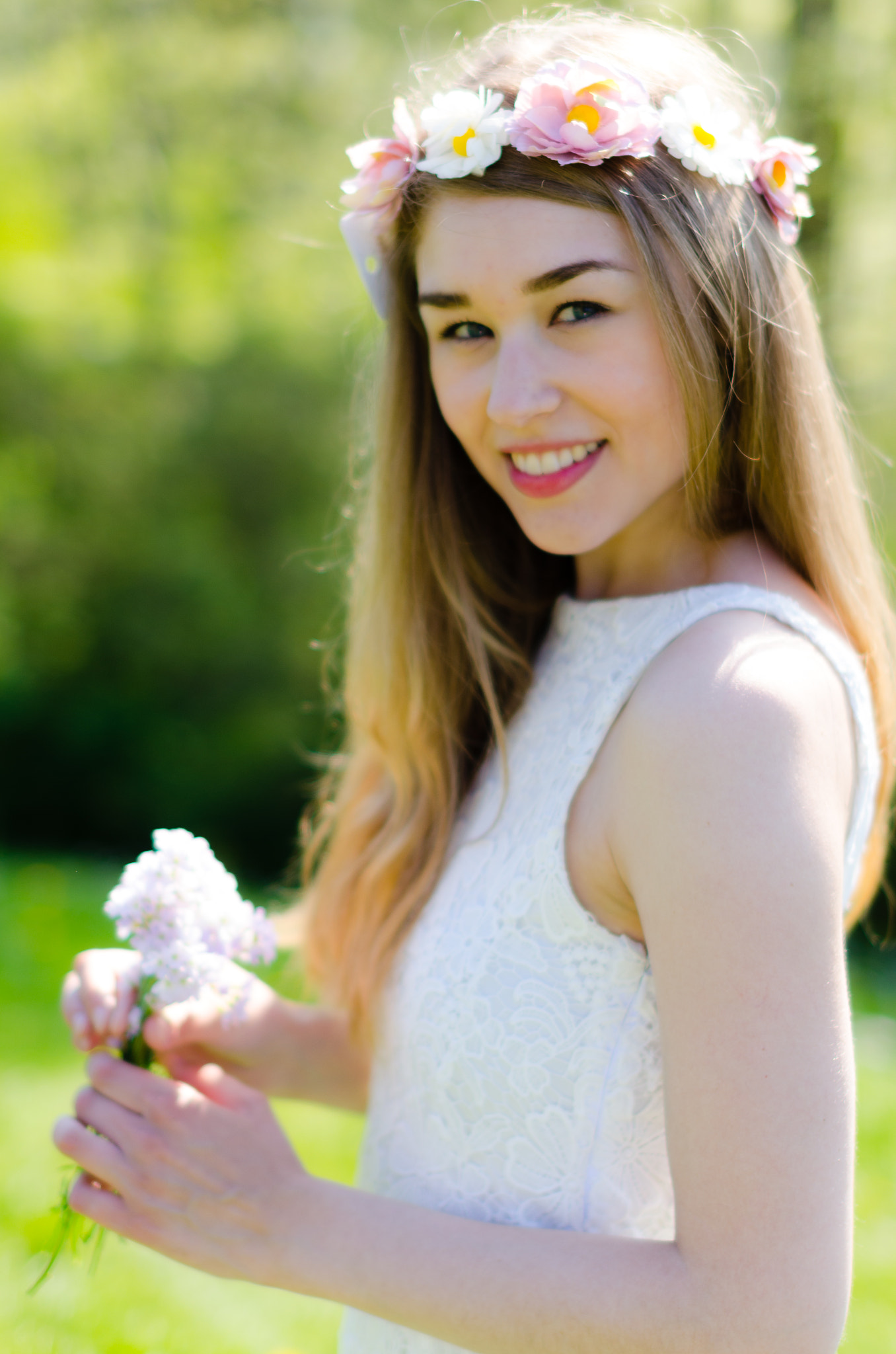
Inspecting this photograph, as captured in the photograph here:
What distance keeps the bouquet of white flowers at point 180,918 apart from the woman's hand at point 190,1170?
0.42 ft

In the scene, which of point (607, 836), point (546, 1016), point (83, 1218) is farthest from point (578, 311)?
point (83, 1218)

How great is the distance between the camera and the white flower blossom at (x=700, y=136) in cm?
154

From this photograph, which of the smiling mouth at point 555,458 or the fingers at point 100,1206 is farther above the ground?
the smiling mouth at point 555,458

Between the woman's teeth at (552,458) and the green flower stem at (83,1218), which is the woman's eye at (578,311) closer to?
the woman's teeth at (552,458)

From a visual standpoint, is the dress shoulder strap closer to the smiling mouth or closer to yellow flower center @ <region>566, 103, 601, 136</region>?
the smiling mouth

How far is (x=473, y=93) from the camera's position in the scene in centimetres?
169

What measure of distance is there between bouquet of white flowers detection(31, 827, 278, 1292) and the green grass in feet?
1.94

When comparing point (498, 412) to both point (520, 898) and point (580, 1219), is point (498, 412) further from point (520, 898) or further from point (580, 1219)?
point (580, 1219)

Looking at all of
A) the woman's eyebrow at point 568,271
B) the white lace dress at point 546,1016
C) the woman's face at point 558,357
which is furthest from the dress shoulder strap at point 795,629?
the woman's eyebrow at point 568,271

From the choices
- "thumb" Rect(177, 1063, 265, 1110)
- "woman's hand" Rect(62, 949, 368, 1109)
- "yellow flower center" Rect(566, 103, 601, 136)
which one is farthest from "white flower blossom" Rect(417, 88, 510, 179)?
"thumb" Rect(177, 1063, 265, 1110)

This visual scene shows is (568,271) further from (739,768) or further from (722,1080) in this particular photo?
(722,1080)

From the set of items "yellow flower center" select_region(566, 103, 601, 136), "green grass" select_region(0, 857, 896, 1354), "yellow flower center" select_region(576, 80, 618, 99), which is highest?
"yellow flower center" select_region(576, 80, 618, 99)

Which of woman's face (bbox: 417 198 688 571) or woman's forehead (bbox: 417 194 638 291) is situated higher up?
woman's forehead (bbox: 417 194 638 291)

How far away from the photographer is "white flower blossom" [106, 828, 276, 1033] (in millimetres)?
1569
